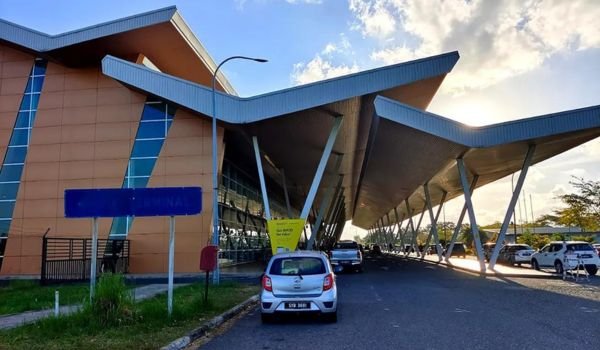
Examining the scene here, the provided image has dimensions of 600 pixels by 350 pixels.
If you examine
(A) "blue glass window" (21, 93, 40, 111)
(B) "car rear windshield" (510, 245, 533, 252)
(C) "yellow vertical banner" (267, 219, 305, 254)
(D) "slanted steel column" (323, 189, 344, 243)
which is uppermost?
(A) "blue glass window" (21, 93, 40, 111)

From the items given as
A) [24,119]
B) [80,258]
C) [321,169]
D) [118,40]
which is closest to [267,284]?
[321,169]

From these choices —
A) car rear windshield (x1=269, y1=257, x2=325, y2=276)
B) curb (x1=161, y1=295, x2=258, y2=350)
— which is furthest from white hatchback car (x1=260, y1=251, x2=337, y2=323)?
curb (x1=161, y1=295, x2=258, y2=350)

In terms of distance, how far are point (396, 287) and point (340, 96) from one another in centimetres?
993

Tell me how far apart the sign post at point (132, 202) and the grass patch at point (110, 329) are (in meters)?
0.52

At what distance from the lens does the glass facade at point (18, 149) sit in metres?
27.9

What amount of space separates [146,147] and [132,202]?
1781 cm

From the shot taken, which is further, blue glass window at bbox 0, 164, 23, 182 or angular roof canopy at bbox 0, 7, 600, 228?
blue glass window at bbox 0, 164, 23, 182

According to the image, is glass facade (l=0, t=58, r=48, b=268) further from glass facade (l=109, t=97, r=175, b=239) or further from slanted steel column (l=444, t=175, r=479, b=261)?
slanted steel column (l=444, t=175, r=479, b=261)

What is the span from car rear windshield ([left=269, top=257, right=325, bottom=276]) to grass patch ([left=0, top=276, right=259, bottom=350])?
1.80 meters

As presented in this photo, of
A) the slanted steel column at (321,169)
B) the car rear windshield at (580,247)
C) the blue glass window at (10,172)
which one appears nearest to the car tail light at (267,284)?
the slanted steel column at (321,169)

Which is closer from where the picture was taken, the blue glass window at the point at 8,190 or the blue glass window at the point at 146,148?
the blue glass window at the point at 146,148

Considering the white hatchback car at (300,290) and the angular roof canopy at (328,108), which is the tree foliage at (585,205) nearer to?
the angular roof canopy at (328,108)

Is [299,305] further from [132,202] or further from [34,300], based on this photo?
[34,300]

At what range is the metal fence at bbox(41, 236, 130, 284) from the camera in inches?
909
